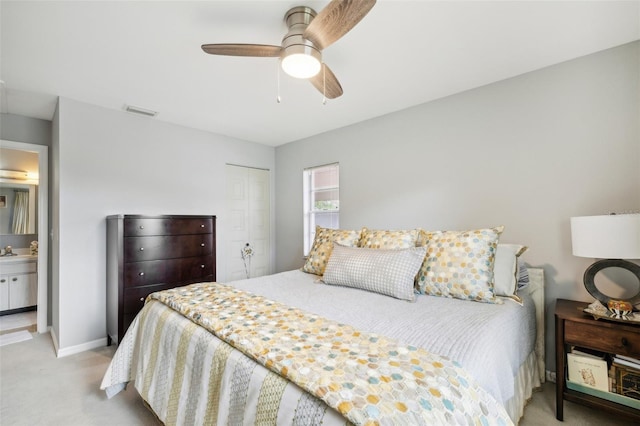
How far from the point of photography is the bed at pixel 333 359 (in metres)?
0.85

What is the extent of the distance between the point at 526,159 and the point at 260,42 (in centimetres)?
217

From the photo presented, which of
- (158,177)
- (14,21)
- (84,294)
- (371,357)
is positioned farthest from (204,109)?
(371,357)

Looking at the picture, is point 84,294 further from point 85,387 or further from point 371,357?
point 371,357

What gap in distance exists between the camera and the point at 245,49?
5.18 ft

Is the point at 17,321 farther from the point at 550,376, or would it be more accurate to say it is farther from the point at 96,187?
the point at 550,376

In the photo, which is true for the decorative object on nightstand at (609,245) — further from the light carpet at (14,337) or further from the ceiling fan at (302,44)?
the light carpet at (14,337)

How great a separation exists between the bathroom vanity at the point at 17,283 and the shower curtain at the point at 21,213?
0.59 m

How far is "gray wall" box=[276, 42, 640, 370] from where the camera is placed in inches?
76.0

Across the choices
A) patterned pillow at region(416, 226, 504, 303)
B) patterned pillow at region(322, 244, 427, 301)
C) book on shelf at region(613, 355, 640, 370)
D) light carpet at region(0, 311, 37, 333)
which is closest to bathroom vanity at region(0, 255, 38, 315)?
light carpet at region(0, 311, 37, 333)

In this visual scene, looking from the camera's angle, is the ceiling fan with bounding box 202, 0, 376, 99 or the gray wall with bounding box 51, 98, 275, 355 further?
the gray wall with bounding box 51, 98, 275, 355

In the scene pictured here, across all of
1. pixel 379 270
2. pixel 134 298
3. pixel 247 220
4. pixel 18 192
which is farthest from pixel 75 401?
pixel 18 192

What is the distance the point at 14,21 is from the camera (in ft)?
5.47

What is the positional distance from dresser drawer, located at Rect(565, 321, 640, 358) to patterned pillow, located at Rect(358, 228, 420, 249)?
3.42 feet

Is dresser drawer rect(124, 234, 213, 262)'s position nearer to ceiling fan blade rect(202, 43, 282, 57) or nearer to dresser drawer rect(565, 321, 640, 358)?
ceiling fan blade rect(202, 43, 282, 57)
